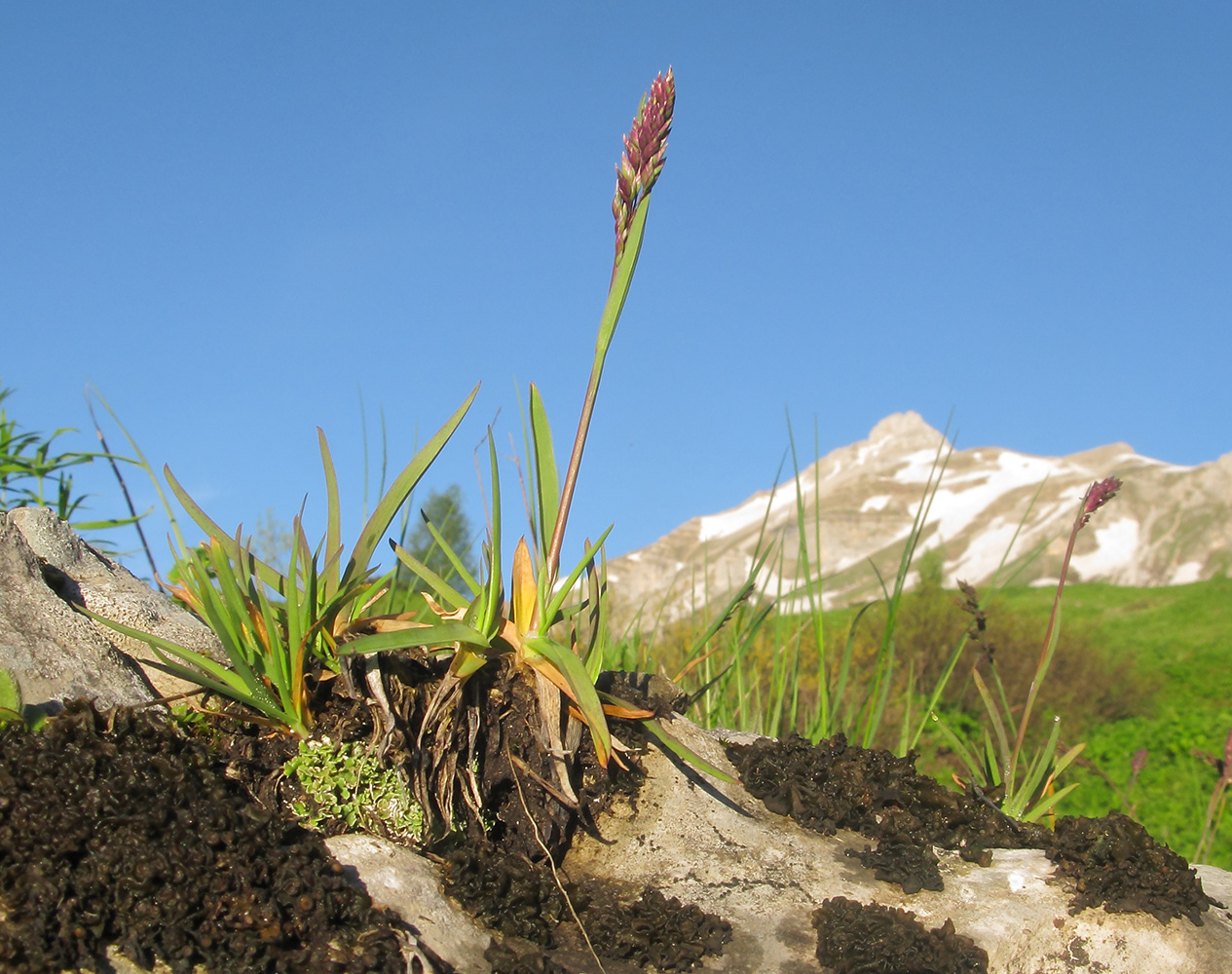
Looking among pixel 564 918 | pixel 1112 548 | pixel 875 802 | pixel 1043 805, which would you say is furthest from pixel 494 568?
pixel 1112 548

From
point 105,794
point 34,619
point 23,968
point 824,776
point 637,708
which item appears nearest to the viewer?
point 23,968

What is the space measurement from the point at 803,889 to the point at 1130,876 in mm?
889

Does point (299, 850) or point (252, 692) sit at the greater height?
point (252, 692)

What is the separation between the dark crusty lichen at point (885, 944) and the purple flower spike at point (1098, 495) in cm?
140

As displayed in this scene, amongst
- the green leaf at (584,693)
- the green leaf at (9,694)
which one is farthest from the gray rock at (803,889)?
the green leaf at (9,694)

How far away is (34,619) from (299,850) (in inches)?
44.1

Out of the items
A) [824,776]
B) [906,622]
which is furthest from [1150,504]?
[824,776]

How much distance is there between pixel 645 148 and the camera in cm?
229

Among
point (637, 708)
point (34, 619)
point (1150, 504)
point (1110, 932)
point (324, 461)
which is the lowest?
point (1110, 932)

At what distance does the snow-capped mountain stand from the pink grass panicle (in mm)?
22703

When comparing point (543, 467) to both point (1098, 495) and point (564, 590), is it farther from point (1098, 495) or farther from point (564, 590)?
point (1098, 495)

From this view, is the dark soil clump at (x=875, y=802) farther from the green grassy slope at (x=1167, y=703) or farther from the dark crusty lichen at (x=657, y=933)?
the green grassy slope at (x=1167, y=703)

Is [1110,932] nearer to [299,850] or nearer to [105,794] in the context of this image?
[299,850]

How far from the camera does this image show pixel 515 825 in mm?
2510
